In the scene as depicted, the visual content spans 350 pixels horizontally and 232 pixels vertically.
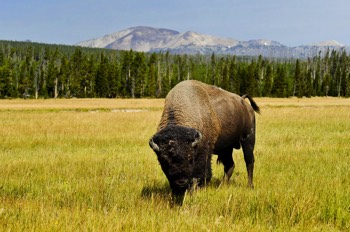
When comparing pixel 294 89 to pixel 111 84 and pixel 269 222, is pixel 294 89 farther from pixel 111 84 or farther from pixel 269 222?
pixel 269 222

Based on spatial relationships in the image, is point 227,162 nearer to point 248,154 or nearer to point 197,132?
point 248,154

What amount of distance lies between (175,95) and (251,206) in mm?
2889

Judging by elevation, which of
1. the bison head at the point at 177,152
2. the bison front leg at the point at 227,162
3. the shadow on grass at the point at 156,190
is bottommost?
the shadow on grass at the point at 156,190

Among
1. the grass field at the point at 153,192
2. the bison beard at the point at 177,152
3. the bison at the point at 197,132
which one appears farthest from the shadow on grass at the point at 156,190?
the bison beard at the point at 177,152

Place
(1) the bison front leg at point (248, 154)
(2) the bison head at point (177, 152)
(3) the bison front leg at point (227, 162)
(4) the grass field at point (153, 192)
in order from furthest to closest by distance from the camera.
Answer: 1. (3) the bison front leg at point (227, 162)
2. (1) the bison front leg at point (248, 154)
3. (2) the bison head at point (177, 152)
4. (4) the grass field at point (153, 192)

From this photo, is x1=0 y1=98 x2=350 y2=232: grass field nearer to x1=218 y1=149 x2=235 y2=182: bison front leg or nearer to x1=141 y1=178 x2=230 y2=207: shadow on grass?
x1=141 y1=178 x2=230 y2=207: shadow on grass

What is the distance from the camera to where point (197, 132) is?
6727 mm

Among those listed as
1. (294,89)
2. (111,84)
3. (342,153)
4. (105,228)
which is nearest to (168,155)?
(105,228)

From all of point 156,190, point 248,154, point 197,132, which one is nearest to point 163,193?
point 156,190

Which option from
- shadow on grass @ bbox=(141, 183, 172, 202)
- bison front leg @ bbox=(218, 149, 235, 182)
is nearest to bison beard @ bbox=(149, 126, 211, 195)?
shadow on grass @ bbox=(141, 183, 172, 202)

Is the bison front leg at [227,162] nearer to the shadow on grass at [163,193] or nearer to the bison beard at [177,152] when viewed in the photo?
the shadow on grass at [163,193]

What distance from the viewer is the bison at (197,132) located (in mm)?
6348

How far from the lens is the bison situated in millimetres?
6348

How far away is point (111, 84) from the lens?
333ft
